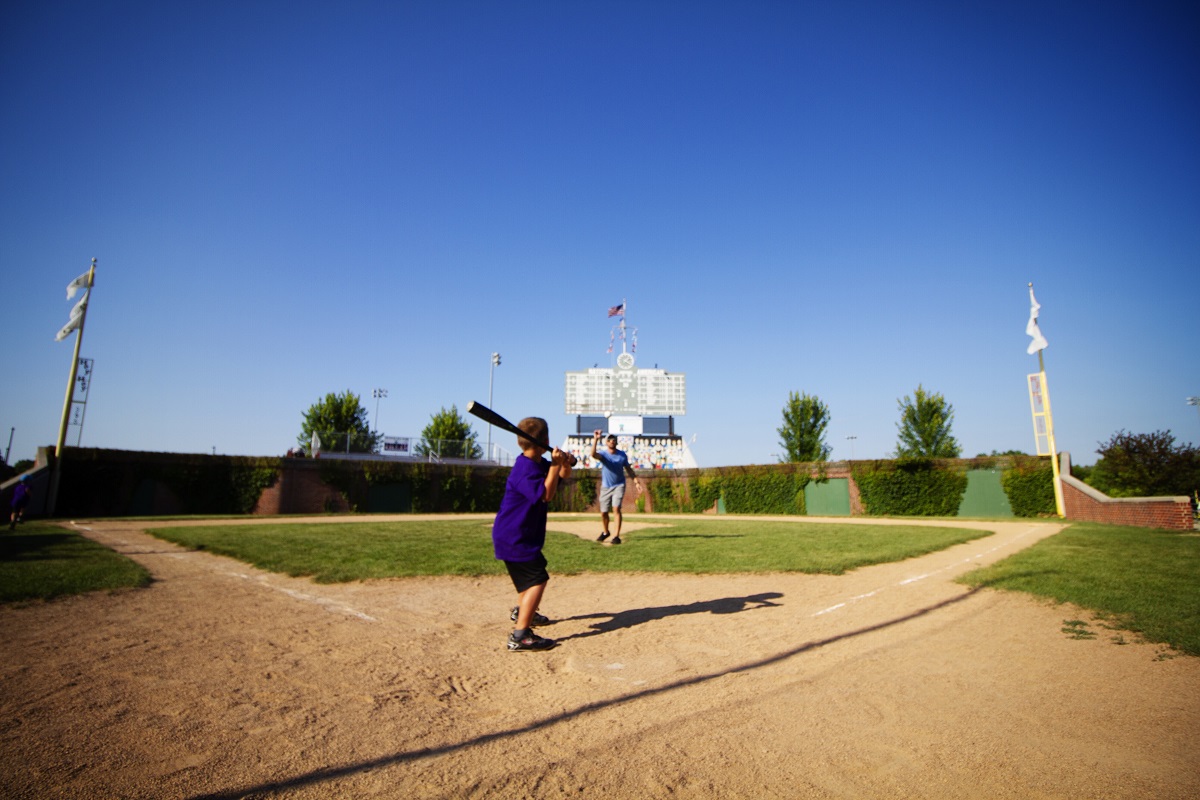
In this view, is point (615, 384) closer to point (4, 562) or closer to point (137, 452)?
point (137, 452)

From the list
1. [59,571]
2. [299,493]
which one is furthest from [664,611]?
[299,493]

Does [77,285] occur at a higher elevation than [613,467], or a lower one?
higher

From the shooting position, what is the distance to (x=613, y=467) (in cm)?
1156

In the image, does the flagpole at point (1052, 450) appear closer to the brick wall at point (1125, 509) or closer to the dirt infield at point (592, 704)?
the brick wall at point (1125, 509)

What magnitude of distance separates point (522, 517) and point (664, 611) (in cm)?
207

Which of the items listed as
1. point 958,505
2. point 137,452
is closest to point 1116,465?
point 958,505

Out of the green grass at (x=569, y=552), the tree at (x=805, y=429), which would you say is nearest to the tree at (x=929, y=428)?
the tree at (x=805, y=429)

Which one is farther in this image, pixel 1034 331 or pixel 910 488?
pixel 910 488

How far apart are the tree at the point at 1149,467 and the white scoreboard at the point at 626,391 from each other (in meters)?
35.9

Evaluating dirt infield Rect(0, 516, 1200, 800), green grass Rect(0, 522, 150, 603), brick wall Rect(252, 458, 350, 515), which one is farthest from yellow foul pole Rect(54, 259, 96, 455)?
dirt infield Rect(0, 516, 1200, 800)

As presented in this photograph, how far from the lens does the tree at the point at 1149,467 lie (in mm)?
21547

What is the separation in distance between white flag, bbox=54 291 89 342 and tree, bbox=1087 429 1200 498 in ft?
141

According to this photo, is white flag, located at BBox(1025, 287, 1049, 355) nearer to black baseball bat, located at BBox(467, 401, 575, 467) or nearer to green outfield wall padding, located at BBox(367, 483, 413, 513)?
black baseball bat, located at BBox(467, 401, 575, 467)

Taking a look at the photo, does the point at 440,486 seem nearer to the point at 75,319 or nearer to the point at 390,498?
the point at 390,498
